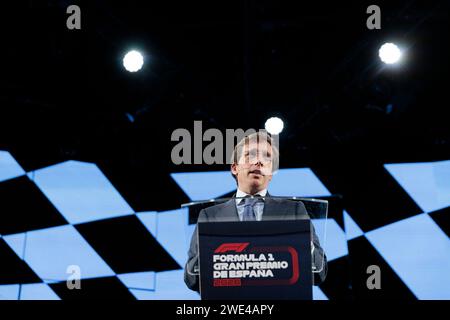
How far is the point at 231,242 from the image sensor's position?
1.24 m

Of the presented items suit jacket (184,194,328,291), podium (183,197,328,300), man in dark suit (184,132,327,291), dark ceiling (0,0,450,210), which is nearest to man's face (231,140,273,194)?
man in dark suit (184,132,327,291)

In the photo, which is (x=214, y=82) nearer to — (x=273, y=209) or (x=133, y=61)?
(x=133, y=61)

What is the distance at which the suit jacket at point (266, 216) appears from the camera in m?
1.33

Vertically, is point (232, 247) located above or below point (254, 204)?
below

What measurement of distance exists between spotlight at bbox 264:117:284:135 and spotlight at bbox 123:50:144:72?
35.9 inches

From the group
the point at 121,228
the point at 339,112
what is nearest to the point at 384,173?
the point at 339,112

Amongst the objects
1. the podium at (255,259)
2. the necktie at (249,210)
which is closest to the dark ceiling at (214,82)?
the necktie at (249,210)

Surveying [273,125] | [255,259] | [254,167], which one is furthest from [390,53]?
[255,259]

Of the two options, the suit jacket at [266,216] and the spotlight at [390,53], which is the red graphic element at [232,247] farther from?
the spotlight at [390,53]

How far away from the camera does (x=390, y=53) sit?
11.5 ft

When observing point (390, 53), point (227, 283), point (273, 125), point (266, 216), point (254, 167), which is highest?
point (390, 53)

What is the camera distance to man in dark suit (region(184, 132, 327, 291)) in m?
1.35

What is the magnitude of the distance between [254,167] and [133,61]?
84.9 inches
